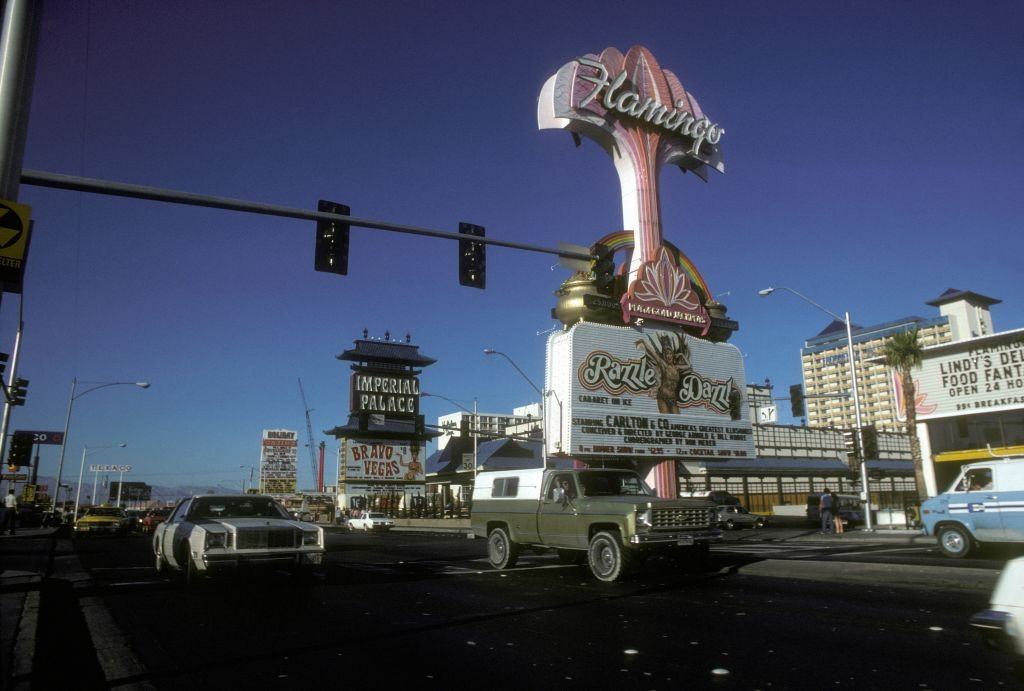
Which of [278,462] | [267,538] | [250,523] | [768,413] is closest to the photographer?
[267,538]

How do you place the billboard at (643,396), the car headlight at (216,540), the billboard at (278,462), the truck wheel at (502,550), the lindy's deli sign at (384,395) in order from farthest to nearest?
1. the billboard at (278,462)
2. the lindy's deli sign at (384,395)
3. the billboard at (643,396)
4. the truck wheel at (502,550)
5. the car headlight at (216,540)

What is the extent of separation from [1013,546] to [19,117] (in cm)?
2167

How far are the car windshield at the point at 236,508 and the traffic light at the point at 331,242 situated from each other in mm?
4538

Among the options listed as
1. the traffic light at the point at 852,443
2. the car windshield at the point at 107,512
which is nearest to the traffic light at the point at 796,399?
the traffic light at the point at 852,443

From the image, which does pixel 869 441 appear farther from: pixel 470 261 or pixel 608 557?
pixel 470 261

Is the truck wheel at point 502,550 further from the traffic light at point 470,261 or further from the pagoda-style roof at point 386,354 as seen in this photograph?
the pagoda-style roof at point 386,354

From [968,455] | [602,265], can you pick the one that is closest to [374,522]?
[968,455]

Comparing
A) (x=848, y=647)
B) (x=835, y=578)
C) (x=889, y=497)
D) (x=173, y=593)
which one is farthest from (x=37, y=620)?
(x=889, y=497)

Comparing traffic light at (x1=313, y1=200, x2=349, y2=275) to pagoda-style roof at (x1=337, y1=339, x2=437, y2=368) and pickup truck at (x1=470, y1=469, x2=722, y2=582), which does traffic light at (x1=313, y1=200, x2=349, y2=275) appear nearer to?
pickup truck at (x1=470, y1=469, x2=722, y2=582)

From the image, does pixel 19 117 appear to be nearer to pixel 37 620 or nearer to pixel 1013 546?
pixel 37 620

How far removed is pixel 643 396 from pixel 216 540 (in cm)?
2294

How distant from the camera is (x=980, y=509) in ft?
48.9

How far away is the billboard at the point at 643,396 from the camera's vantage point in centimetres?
2848

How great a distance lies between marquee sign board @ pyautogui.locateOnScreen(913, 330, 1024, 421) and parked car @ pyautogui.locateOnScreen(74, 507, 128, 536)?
42875 millimetres
